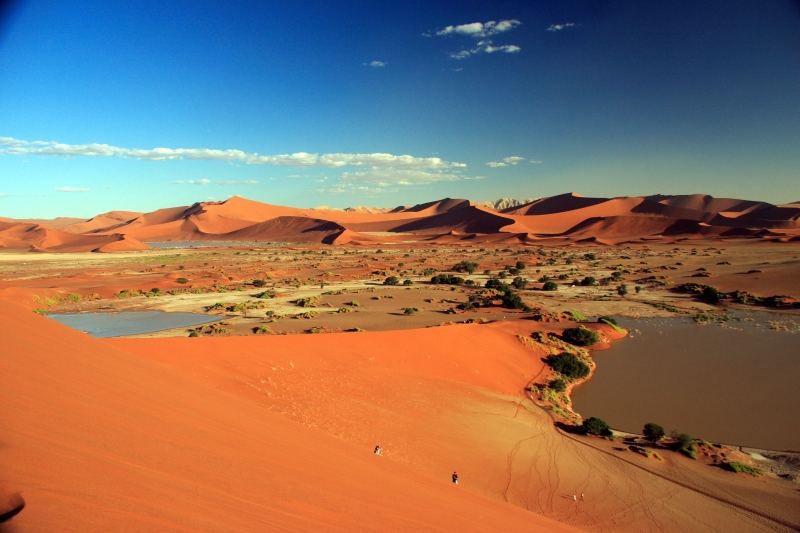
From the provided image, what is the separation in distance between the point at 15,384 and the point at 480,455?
8355mm

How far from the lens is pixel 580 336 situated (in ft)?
64.2

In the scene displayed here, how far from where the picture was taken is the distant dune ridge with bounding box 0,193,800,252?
3278 inches

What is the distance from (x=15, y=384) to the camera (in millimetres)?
4406

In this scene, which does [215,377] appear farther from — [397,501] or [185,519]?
[185,519]

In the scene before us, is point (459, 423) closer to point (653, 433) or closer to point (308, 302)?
point (653, 433)

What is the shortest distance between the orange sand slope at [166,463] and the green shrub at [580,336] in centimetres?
1471

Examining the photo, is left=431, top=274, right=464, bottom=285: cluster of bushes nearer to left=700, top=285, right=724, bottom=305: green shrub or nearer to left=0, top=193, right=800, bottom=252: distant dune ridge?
left=700, top=285, right=724, bottom=305: green shrub

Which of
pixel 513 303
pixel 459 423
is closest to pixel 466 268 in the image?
pixel 513 303

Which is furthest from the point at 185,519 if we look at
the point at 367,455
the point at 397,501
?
the point at 367,455

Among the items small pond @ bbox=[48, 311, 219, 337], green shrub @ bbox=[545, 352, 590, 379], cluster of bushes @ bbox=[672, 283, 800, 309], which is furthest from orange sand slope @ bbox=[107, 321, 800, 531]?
cluster of bushes @ bbox=[672, 283, 800, 309]

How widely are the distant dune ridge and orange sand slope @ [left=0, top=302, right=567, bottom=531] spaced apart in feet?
256

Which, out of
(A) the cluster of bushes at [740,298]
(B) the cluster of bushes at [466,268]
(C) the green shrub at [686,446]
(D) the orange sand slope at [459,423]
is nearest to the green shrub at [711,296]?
(A) the cluster of bushes at [740,298]

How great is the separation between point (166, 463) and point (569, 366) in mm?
14962

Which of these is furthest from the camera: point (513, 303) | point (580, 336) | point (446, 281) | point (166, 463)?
point (446, 281)
